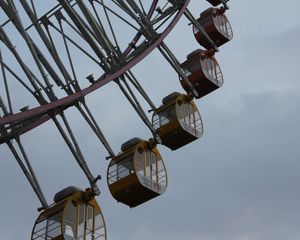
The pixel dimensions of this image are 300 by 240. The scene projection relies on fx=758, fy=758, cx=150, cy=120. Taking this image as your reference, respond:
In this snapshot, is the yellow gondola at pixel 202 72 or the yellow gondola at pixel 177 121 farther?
the yellow gondola at pixel 202 72

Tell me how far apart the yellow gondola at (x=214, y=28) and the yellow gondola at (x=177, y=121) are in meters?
4.78

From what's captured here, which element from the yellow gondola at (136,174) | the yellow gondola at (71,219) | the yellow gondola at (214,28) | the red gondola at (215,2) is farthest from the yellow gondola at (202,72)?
the yellow gondola at (71,219)

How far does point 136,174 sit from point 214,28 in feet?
36.4

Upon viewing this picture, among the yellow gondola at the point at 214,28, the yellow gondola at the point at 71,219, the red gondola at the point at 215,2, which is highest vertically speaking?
the red gondola at the point at 215,2

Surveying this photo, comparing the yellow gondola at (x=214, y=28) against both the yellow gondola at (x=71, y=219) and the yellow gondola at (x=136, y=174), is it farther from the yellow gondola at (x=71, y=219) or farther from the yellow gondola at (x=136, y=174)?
the yellow gondola at (x=71, y=219)

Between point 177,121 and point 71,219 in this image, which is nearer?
point 71,219

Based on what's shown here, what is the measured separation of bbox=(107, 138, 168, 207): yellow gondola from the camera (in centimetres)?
2330

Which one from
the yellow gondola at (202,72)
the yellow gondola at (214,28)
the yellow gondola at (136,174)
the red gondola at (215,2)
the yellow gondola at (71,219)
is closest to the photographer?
the yellow gondola at (71,219)

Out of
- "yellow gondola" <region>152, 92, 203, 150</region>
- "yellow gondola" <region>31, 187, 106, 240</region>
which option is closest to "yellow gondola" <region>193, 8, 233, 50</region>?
"yellow gondola" <region>152, 92, 203, 150</region>

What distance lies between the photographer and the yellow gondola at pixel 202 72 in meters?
29.8

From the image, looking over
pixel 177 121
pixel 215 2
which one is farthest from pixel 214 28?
pixel 177 121

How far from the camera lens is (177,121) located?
2662 centimetres

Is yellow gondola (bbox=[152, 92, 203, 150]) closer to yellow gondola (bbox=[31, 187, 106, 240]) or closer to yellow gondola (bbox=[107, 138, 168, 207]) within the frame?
yellow gondola (bbox=[107, 138, 168, 207])

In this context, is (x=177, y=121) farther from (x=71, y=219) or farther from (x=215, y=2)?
(x=215, y=2)
